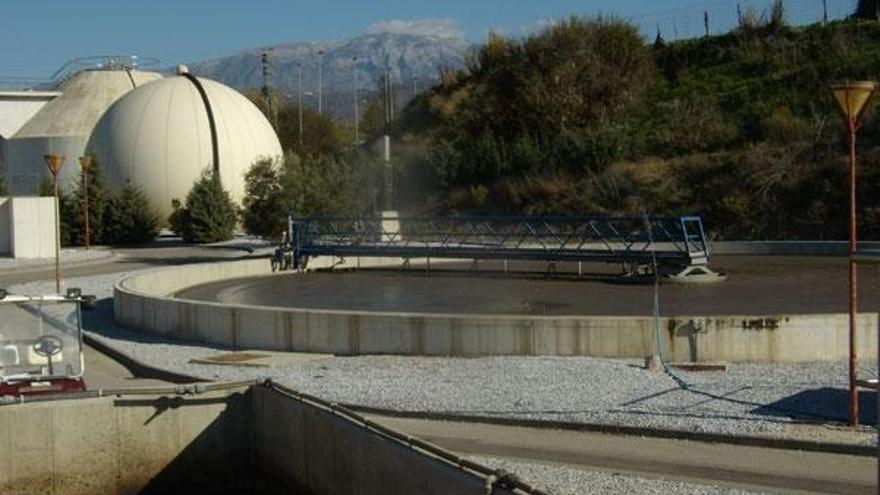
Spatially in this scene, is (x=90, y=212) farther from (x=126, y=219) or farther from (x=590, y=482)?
(x=590, y=482)

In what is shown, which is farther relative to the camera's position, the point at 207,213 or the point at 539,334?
the point at 207,213

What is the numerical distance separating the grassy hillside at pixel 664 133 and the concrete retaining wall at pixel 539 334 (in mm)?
25105

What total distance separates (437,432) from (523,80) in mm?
52912

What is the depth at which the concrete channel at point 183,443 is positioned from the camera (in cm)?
1228

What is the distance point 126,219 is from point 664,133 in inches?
996

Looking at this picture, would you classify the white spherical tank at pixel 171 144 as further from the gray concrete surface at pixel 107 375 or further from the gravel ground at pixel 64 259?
the gray concrete surface at pixel 107 375

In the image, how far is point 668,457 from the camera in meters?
11.5

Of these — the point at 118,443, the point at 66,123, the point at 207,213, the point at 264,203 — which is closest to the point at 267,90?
the point at 66,123

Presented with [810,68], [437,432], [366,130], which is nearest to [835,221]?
[810,68]

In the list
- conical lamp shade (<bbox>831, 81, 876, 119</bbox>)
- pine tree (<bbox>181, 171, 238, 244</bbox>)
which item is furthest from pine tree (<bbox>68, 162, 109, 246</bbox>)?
conical lamp shade (<bbox>831, 81, 876, 119</bbox>)

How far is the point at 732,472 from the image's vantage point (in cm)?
1086

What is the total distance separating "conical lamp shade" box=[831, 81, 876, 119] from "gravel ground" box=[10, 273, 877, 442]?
3.36 meters

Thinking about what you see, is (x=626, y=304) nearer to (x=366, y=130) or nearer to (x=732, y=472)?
(x=732, y=472)

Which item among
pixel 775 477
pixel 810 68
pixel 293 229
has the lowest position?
pixel 775 477
